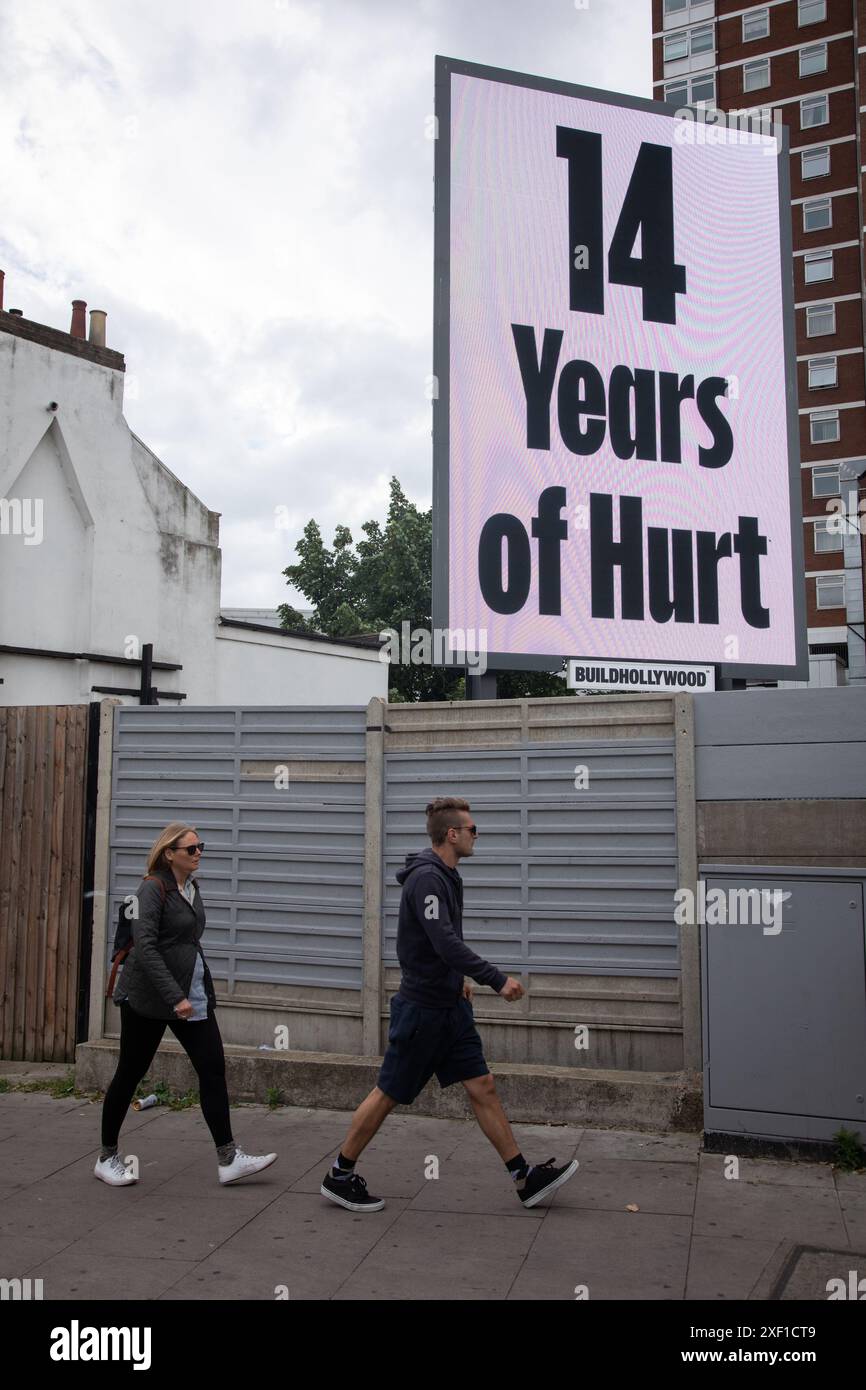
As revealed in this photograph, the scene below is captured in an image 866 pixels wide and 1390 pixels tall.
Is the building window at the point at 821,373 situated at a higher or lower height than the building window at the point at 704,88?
lower

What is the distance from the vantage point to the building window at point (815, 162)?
4712 cm

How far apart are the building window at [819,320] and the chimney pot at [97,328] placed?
35583 millimetres

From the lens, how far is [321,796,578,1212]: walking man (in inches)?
213

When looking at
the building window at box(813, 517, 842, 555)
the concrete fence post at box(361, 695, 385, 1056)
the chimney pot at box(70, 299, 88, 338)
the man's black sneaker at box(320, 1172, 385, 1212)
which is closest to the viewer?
the man's black sneaker at box(320, 1172, 385, 1212)

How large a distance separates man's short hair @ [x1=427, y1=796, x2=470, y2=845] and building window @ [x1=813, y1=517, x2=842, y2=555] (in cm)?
4352

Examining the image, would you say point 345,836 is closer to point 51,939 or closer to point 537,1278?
point 51,939

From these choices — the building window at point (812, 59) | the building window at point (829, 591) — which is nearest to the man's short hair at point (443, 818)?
the building window at point (829, 591)

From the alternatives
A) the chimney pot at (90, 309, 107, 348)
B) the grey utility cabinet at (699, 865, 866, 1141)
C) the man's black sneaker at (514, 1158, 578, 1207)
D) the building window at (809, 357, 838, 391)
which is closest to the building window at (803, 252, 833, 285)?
the building window at (809, 357, 838, 391)

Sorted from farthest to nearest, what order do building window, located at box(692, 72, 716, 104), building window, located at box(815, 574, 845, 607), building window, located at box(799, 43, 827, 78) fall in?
building window, located at box(692, 72, 716, 104) < building window, located at box(799, 43, 827, 78) < building window, located at box(815, 574, 845, 607)

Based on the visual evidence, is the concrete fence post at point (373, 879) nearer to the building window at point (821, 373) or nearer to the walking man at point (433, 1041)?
the walking man at point (433, 1041)

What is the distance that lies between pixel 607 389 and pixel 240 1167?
6902mm

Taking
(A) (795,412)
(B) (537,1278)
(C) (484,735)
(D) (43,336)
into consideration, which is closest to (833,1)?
(D) (43,336)

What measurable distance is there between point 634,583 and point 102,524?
11.5 meters

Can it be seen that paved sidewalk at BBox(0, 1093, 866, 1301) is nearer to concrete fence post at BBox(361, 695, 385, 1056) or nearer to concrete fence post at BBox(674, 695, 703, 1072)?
concrete fence post at BBox(674, 695, 703, 1072)
